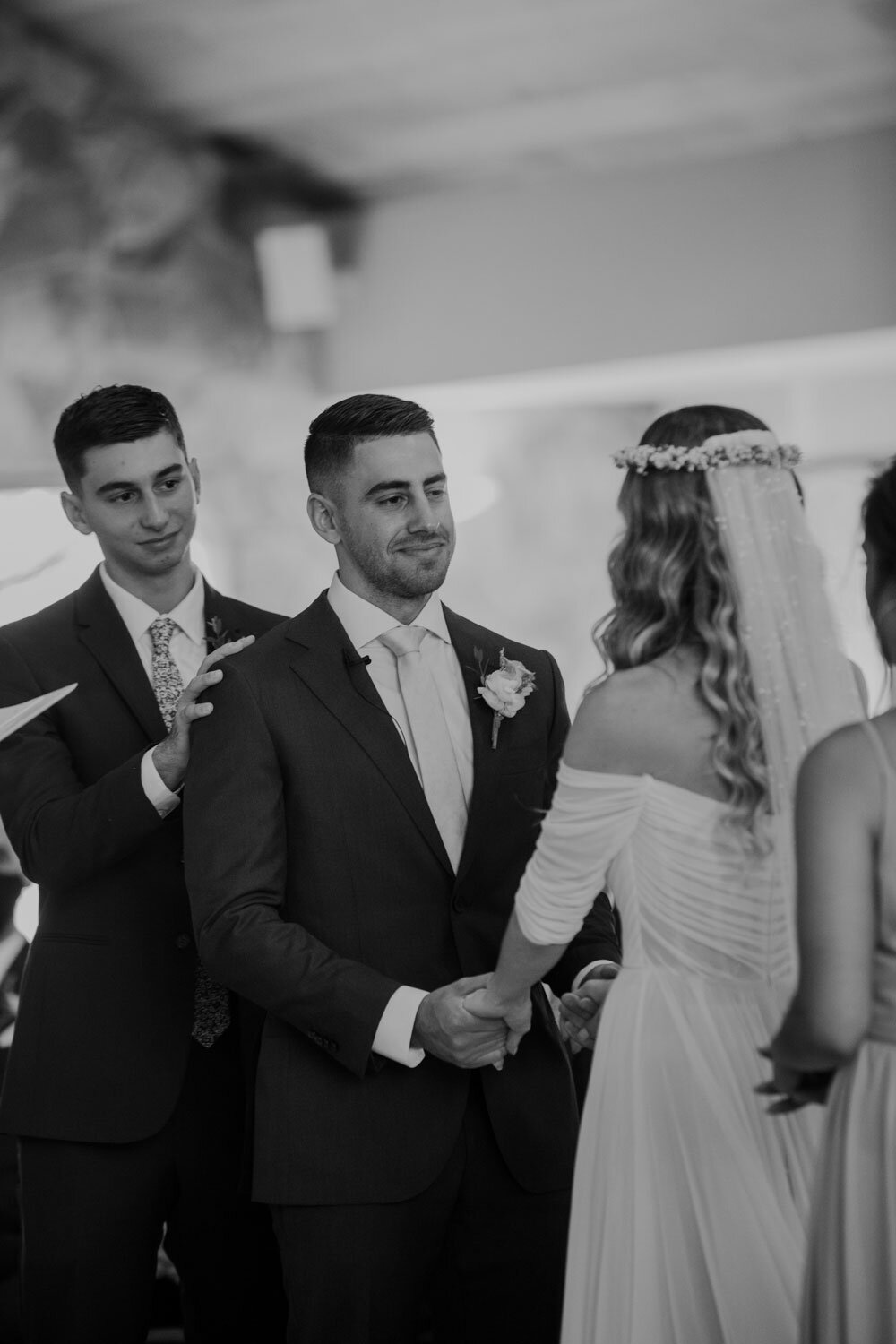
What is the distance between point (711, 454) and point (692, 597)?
0.21 m

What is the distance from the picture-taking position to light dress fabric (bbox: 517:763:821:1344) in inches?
80.0

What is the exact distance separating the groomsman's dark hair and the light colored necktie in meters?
0.82

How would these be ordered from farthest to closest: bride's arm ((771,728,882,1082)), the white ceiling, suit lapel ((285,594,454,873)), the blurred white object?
the blurred white object → the white ceiling → suit lapel ((285,594,454,873)) → bride's arm ((771,728,882,1082))

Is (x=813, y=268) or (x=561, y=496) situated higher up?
(x=813, y=268)

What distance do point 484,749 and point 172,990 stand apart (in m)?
0.82

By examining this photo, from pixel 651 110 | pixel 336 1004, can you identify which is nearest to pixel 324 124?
pixel 651 110

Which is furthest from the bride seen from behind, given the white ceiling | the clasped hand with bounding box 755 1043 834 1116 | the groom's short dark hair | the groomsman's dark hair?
the white ceiling

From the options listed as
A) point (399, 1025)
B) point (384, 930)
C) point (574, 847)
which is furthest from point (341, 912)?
point (574, 847)

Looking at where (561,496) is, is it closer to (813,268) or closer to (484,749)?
(813,268)

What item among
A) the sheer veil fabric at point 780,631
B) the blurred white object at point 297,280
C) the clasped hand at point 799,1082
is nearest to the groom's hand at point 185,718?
the sheer veil fabric at point 780,631

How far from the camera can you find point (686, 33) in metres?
4.97

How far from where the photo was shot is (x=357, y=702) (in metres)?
2.58

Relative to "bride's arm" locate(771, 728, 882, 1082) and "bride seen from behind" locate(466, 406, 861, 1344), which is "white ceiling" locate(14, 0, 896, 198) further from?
"bride's arm" locate(771, 728, 882, 1082)

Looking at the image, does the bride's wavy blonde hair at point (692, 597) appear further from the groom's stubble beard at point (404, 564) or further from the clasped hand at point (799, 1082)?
the groom's stubble beard at point (404, 564)
